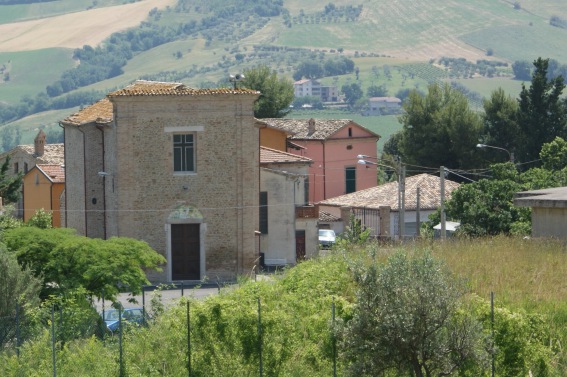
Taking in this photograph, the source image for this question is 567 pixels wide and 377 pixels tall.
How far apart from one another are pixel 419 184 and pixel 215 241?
74.3 ft

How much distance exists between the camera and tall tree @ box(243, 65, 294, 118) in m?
90.6

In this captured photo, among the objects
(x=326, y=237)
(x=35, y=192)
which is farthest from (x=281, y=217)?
(x=35, y=192)

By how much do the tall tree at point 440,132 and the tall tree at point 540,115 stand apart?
4.17m

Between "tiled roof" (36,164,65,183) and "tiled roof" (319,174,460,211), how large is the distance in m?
13.9

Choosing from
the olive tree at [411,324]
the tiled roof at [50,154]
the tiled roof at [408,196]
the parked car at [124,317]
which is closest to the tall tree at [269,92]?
the tiled roof at [50,154]

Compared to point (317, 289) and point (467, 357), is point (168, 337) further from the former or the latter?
point (467, 357)

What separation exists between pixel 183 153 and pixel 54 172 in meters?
21.0

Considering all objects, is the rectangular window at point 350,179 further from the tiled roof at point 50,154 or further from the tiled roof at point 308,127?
the tiled roof at point 50,154

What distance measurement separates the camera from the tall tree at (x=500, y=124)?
80.1 meters

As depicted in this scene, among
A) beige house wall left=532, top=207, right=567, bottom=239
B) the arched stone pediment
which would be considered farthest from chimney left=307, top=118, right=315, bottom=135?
beige house wall left=532, top=207, right=567, bottom=239

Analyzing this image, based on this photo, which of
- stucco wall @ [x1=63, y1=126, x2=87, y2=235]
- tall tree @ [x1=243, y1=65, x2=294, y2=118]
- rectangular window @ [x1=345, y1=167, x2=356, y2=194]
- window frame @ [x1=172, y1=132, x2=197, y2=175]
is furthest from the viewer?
tall tree @ [x1=243, y1=65, x2=294, y2=118]

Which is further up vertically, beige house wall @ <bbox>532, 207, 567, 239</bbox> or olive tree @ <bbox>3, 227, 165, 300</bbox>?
beige house wall @ <bbox>532, 207, 567, 239</bbox>

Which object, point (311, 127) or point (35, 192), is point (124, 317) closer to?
point (35, 192)

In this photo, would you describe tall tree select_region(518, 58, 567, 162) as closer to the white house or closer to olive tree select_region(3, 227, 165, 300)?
the white house
